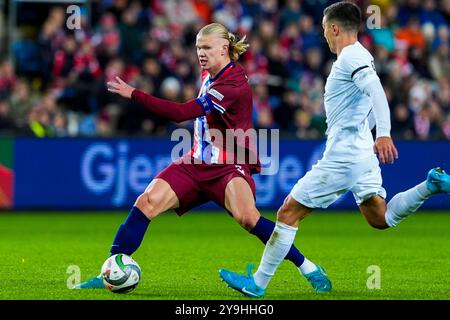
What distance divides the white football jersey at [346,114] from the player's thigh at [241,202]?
0.71 meters

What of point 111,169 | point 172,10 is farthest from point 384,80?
point 111,169

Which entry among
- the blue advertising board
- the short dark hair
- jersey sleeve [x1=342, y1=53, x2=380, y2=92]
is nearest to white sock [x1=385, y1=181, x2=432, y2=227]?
jersey sleeve [x1=342, y1=53, x2=380, y2=92]

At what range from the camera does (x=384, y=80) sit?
19344mm

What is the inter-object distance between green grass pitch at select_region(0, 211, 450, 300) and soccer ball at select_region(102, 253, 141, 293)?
0.08m

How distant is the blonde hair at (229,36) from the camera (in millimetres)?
8477

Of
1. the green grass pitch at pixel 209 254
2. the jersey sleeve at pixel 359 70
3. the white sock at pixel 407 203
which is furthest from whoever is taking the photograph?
the green grass pitch at pixel 209 254

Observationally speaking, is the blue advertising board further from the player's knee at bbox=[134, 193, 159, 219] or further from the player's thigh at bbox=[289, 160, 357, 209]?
the player's thigh at bbox=[289, 160, 357, 209]

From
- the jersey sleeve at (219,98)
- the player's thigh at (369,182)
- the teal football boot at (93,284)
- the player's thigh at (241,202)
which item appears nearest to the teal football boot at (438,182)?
the player's thigh at (369,182)

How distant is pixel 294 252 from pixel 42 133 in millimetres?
9255

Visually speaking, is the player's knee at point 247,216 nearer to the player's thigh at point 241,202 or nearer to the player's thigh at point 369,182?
the player's thigh at point 241,202

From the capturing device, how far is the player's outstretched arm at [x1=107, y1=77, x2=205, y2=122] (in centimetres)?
793

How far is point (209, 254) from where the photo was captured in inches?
442

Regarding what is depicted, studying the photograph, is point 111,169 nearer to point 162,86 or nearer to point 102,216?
point 102,216
